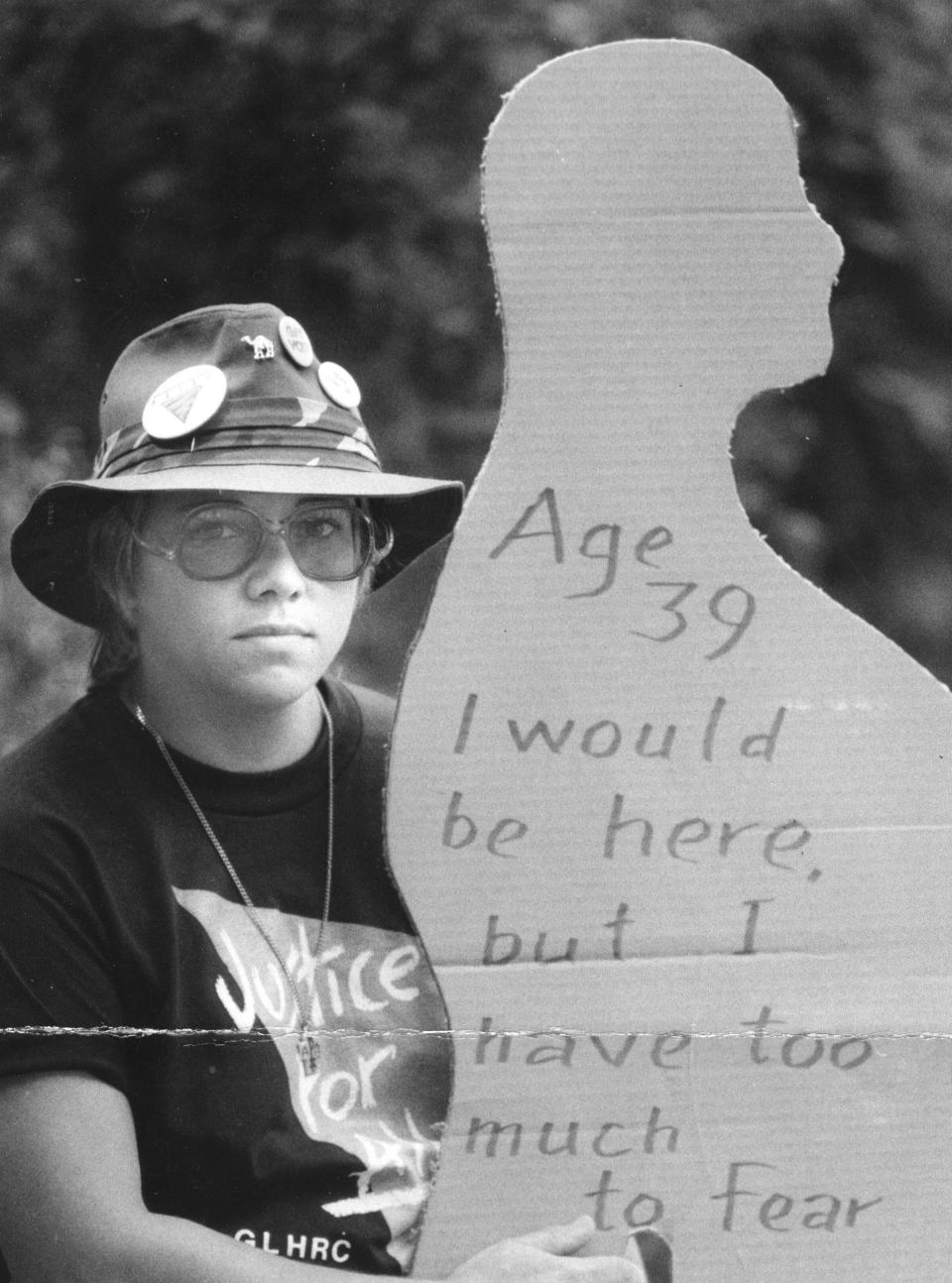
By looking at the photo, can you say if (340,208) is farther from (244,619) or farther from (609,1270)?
(609,1270)

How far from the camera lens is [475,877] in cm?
125

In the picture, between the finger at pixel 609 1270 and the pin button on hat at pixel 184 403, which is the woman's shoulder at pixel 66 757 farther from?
the finger at pixel 609 1270

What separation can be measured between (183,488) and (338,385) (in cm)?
15

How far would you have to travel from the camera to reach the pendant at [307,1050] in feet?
4.09

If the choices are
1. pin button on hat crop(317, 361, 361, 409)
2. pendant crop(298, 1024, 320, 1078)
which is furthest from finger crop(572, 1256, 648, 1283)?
pin button on hat crop(317, 361, 361, 409)

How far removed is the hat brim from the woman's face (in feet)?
0.08

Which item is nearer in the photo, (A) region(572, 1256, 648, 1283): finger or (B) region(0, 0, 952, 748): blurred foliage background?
(A) region(572, 1256, 648, 1283): finger

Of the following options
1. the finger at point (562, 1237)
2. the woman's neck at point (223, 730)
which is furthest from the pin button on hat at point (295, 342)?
Answer: the finger at point (562, 1237)

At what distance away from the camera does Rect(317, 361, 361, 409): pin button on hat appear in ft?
4.19

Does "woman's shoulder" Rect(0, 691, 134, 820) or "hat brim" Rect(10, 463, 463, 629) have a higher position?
"hat brim" Rect(10, 463, 463, 629)

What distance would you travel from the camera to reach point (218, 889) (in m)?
1.25

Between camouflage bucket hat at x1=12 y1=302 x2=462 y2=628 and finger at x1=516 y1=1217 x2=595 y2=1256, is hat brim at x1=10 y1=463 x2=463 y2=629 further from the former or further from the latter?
finger at x1=516 y1=1217 x2=595 y2=1256

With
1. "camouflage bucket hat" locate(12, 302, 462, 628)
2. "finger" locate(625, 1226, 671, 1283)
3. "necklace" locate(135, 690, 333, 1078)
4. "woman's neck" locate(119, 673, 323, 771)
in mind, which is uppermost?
"camouflage bucket hat" locate(12, 302, 462, 628)

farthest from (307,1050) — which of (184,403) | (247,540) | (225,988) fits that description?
(184,403)
